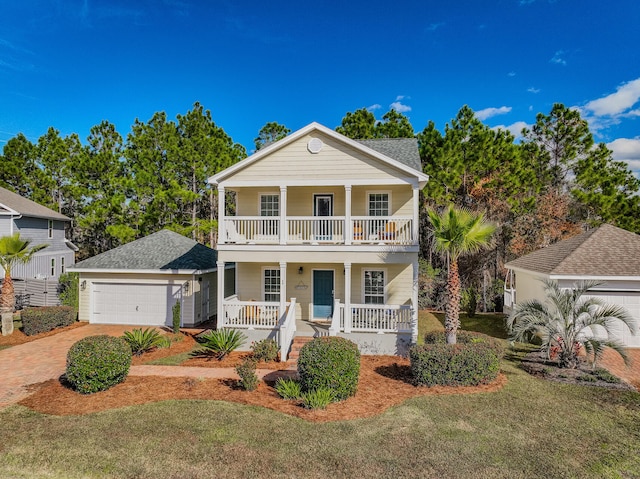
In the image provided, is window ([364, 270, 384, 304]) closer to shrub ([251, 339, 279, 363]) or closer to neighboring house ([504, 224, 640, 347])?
shrub ([251, 339, 279, 363])

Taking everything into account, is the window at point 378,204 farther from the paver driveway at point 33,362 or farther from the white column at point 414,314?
the paver driveway at point 33,362

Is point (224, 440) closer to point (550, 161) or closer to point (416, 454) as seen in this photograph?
point (416, 454)

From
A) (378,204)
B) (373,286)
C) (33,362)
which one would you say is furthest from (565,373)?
(33,362)

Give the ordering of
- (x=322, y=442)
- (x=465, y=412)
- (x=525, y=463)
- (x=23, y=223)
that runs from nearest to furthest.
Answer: (x=525, y=463) → (x=322, y=442) → (x=465, y=412) → (x=23, y=223)

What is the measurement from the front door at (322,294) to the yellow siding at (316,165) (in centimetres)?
401

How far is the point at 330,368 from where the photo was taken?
8.44 m

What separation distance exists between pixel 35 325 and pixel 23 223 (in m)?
12.2

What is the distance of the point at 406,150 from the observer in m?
16.2

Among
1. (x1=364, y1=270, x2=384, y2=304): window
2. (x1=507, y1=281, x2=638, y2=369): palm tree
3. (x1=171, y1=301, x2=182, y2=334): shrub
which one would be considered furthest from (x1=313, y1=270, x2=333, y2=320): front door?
(x1=507, y1=281, x2=638, y2=369): palm tree

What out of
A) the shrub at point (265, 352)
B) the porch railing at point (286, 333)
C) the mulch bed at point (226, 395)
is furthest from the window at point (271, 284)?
the mulch bed at point (226, 395)

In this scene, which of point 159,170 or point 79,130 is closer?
point 159,170

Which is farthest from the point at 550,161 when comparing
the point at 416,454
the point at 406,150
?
the point at 416,454

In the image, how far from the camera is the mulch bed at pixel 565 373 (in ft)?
31.4

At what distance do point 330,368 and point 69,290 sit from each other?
17.5 m
